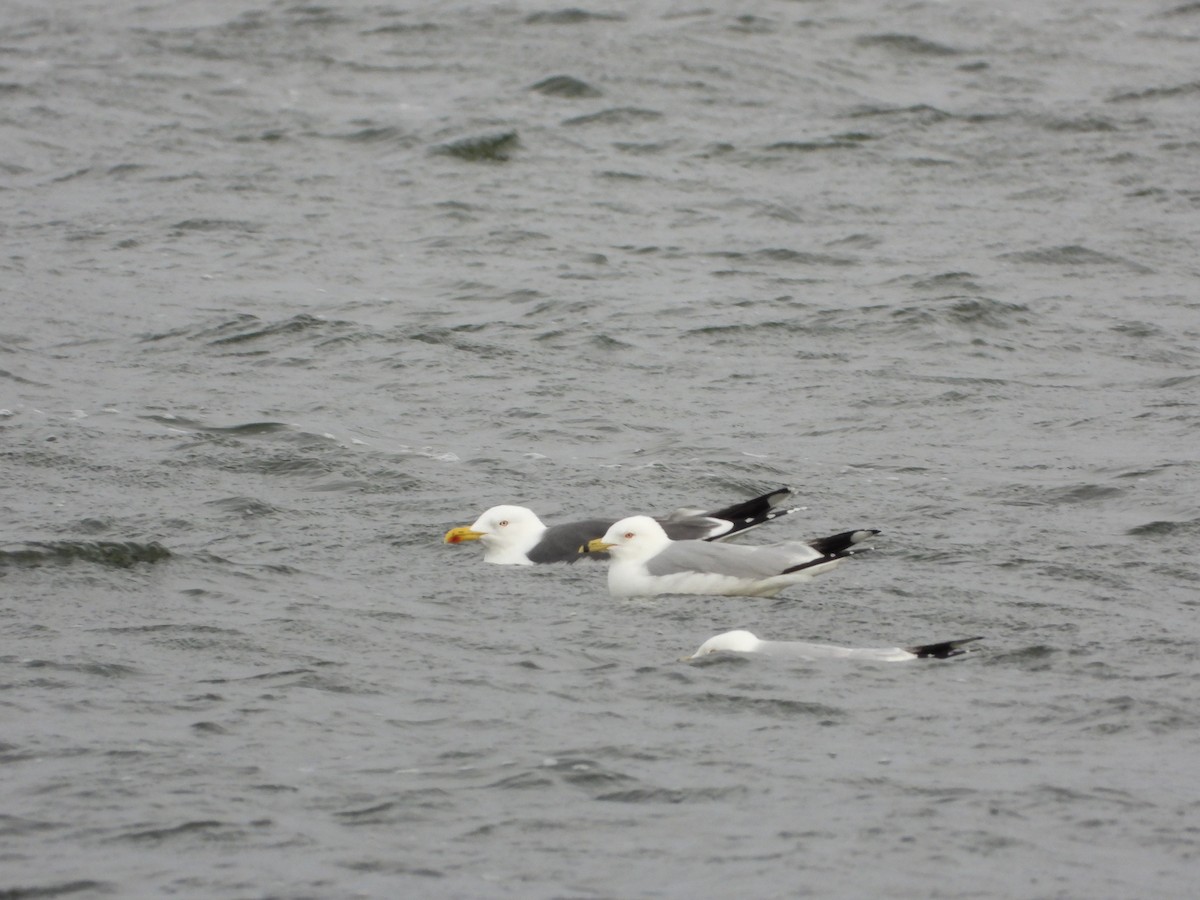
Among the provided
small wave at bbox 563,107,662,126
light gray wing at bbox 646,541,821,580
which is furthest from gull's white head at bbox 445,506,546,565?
small wave at bbox 563,107,662,126

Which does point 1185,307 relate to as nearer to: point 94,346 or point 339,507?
point 339,507

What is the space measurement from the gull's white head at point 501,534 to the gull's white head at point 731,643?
7.29 feet

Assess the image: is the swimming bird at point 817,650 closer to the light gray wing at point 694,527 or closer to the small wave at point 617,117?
the light gray wing at point 694,527

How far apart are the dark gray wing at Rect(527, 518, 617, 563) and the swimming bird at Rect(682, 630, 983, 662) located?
2062mm

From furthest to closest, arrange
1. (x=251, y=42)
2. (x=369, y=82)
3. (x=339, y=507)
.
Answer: (x=251, y=42), (x=369, y=82), (x=339, y=507)

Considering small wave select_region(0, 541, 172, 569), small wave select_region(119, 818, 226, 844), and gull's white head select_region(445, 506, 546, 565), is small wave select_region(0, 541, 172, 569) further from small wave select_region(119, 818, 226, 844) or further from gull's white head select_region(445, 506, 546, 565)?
small wave select_region(119, 818, 226, 844)

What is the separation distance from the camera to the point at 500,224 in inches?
669

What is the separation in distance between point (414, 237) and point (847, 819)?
Result: 11.0m

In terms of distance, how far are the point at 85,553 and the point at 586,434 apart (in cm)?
365

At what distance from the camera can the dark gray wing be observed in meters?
10.0

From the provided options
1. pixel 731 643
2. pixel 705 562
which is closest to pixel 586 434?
pixel 705 562

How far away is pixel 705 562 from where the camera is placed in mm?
9320

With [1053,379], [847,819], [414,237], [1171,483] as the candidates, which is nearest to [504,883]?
[847,819]

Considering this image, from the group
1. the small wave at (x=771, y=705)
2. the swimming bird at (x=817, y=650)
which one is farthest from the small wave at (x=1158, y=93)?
the small wave at (x=771, y=705)
